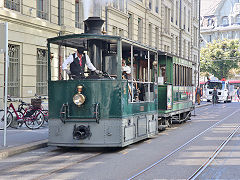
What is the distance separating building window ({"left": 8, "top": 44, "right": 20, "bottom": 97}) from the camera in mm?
17656

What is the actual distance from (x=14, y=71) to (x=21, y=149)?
Result: 872 centimetres

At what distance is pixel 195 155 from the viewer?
30.5 feet

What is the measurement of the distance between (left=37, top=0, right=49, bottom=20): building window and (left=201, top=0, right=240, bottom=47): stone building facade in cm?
6931

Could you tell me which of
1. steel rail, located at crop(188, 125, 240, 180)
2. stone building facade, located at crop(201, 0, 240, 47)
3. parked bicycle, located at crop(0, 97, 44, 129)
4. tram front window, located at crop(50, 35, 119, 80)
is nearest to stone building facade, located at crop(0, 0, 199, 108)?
tram front window, located at crop(50, 35, 119, 80)

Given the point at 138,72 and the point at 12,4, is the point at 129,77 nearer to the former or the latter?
the point at 138,72

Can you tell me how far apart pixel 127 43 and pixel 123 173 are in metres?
4.17

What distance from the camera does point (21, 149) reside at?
9.88m

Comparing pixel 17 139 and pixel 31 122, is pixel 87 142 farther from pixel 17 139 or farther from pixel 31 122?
pixel 31 122

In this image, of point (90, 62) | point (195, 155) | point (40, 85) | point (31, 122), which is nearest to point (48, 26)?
point (40, 85)

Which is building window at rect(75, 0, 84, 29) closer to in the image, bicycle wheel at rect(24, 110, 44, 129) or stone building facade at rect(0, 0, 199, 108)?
stone building facade at rect(0, 0, 199, 108)

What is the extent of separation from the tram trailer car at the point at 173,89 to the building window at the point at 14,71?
21.7ft

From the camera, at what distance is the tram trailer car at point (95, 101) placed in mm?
9680

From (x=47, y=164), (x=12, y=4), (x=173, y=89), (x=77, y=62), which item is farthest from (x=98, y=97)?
(x=12, y=4)

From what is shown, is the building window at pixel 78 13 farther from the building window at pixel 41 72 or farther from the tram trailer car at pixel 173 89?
the tram trailer car at pixel 173 89
